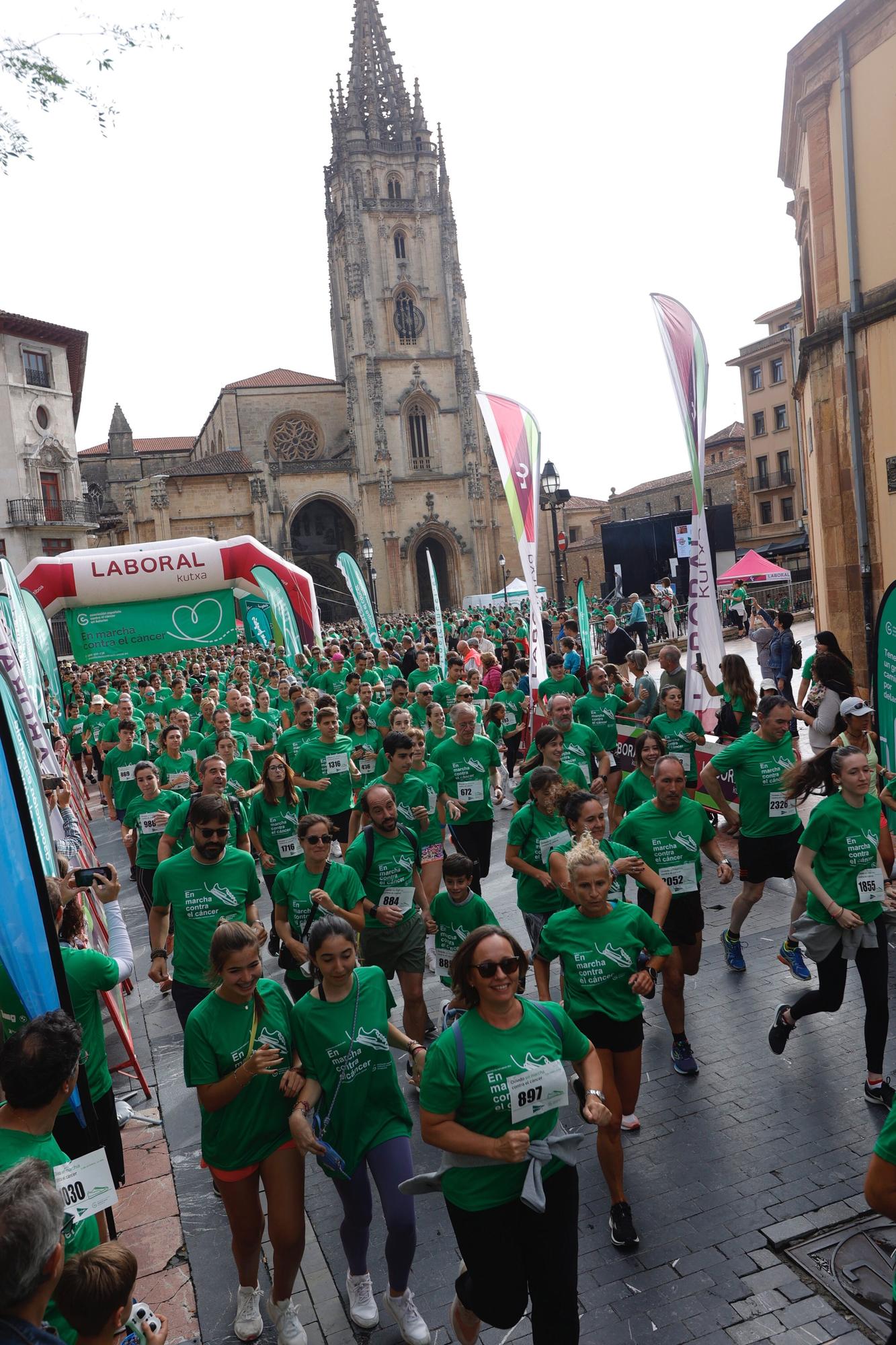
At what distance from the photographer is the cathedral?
6191 cm

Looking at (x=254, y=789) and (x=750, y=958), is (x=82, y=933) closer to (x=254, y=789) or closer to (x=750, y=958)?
(x=254, y=789)

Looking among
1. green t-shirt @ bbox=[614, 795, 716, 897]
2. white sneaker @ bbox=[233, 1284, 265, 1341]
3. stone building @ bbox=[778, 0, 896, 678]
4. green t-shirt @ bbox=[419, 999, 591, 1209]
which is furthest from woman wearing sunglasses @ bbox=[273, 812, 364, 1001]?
stone building @ bbox=[778, 0, 896, 678]

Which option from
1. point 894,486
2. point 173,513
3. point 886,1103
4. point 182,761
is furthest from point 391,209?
point 886,1103

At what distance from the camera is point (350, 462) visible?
6247cm

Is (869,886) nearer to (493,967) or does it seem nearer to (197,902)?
(493,967)

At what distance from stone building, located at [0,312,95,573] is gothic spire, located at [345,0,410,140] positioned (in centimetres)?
3001

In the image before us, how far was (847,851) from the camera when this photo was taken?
16.9 ft

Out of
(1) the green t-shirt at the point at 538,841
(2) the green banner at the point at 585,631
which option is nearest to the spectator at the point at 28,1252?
(1) the green t-shirt at the point at 538,841

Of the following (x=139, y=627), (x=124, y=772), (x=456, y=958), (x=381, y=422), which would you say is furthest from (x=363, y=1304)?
(x=381, y=422)

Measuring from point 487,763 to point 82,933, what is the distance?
3.69 m

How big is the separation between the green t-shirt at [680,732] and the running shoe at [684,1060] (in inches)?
113

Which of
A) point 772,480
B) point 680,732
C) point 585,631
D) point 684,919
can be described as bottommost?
point 684,919

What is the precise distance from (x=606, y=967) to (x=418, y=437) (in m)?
62.2

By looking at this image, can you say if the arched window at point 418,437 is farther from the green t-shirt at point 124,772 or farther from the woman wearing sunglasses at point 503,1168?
the woman wearing sunglasses at point 503,1168
